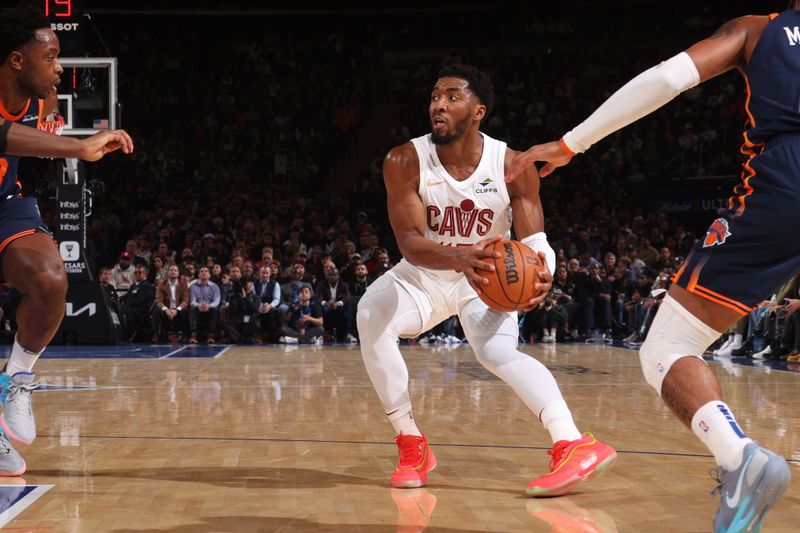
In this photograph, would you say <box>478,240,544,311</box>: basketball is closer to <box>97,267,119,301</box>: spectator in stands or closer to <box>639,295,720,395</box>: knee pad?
<box>639,295,720,395</box>: knee pad

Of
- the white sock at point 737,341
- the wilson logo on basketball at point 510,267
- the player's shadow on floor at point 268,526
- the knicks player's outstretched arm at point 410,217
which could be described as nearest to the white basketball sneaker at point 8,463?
the player's shadow on floor at point 268,526

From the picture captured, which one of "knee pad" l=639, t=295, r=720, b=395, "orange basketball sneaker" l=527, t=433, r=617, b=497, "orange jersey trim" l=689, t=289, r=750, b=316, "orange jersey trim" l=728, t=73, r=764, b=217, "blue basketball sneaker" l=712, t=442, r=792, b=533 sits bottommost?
"orange basketball sneaker" l=527, t=433, r=617, b=497

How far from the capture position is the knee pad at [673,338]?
106 inches

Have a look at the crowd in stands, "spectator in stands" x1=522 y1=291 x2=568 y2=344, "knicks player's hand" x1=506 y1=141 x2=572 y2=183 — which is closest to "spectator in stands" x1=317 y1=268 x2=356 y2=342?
the crowd in stands

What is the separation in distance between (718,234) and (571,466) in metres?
1.23

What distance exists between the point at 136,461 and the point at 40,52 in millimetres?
1955

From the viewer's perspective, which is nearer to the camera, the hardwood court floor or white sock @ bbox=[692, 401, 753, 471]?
white sock @ bbox=[692, 401, 753, 471]

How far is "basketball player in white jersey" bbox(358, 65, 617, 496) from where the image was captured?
3.89 meters

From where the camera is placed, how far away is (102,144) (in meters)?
3.71

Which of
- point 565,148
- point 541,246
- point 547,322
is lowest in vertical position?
point 547,322

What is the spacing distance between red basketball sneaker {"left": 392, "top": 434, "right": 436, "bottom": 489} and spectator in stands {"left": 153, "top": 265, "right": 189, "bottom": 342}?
10.9 metres

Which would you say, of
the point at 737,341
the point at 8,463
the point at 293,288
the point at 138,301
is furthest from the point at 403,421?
the point at 138,301

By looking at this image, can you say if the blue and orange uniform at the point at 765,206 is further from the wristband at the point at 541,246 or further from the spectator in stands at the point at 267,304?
the spectator in stands at the point at 267,304

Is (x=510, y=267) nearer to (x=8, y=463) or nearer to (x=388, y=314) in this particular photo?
(x=388, y=314)
